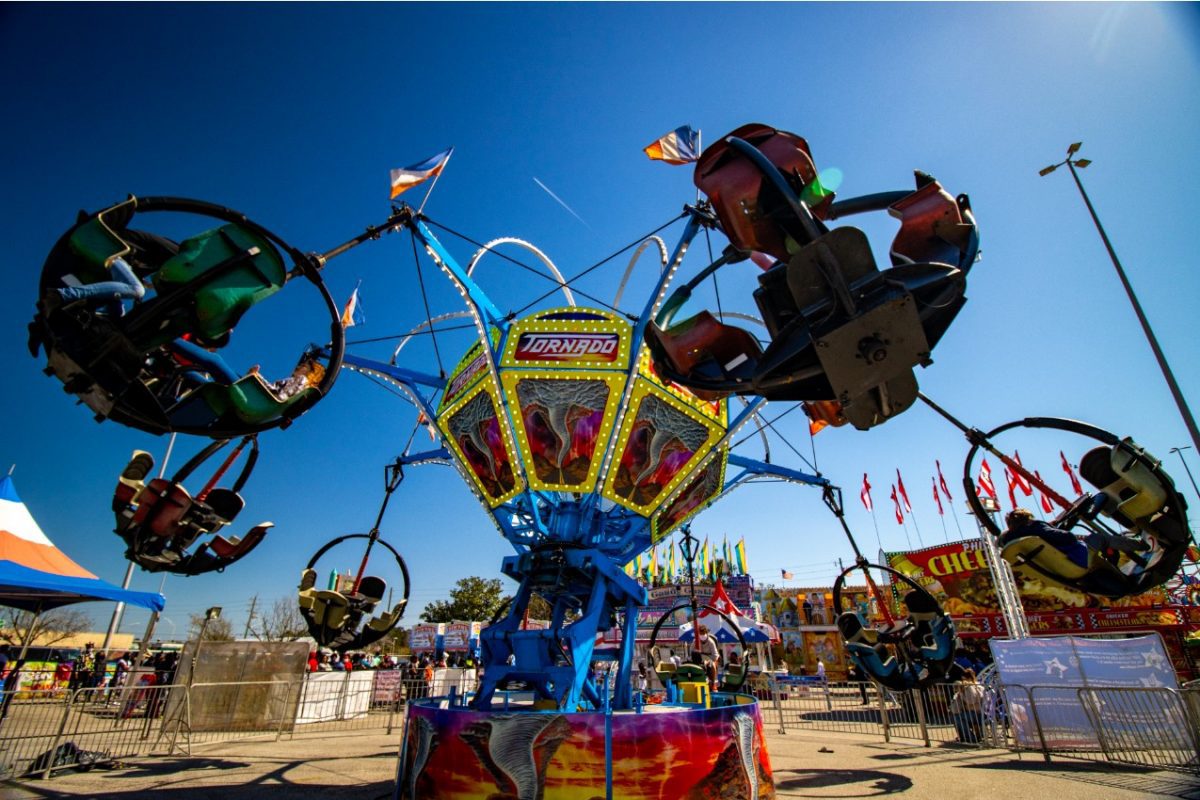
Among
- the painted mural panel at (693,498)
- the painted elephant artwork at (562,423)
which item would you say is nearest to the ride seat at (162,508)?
the painted elephant artwork at (562,423)

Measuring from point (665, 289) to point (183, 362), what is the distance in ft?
19.4

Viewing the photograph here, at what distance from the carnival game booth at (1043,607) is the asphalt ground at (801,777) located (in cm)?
954

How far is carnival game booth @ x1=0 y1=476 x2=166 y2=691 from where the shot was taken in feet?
25.5

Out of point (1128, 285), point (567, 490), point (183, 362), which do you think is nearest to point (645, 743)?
point (567, 490)

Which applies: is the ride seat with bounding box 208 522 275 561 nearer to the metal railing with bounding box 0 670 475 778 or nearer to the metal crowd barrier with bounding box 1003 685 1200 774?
the metal railing with bounding box 0 670 475 778

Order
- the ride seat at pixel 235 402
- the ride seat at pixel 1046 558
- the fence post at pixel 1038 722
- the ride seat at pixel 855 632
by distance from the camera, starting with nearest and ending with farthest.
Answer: the ride seat at pixel 235 402 < the ride seat at pixel 1046 558 < the ride seat at pixel 855 632 < the fence post at pixel 1038 722

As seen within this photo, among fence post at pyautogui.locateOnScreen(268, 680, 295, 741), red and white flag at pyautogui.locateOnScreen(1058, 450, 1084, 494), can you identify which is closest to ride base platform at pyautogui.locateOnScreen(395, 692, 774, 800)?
fence post at pyautogui.locateOnScreen(268, 680, 295, 741)

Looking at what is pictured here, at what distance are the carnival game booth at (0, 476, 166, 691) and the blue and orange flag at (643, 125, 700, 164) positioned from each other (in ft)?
33.3

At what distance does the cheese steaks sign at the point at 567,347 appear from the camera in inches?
328

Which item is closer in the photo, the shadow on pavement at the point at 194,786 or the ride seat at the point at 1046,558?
the ride seat at the point at 1046,558

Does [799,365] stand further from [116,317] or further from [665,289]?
[665,289]

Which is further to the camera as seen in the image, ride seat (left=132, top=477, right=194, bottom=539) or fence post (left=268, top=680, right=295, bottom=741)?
fence post (left=268, top=680, right=295, bottom=741)

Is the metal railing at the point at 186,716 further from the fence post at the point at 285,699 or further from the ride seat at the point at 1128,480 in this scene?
the ride seat at the point at 1128,480

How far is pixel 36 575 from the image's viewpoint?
25.6 feet
